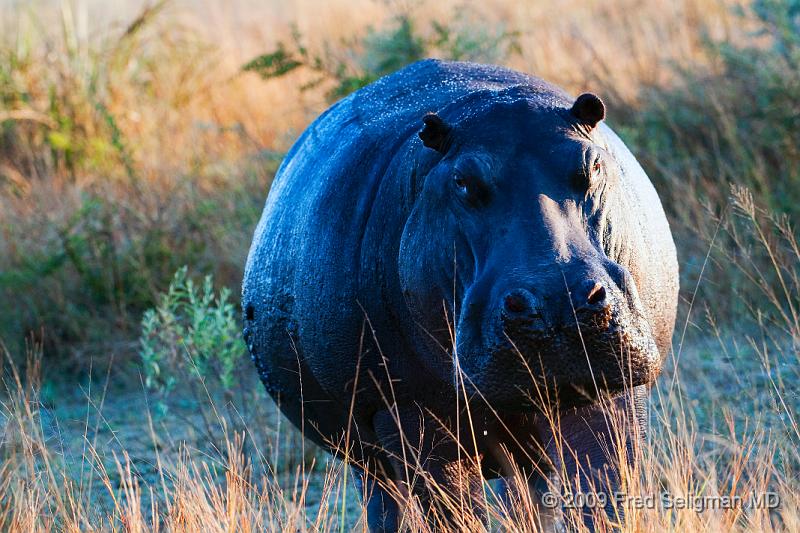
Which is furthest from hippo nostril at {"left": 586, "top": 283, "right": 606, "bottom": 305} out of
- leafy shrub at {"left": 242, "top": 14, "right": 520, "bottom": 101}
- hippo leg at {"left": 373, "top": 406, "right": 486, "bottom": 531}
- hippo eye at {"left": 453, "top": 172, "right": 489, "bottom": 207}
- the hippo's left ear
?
leafy shrub at {"left": 242, "top": 14, "right": 520, "bottom": 101}

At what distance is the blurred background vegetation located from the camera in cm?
548

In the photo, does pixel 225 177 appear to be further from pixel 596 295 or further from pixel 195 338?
pixel 596 295

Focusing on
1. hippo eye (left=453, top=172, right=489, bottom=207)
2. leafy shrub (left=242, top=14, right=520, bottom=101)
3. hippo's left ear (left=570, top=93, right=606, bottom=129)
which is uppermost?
leafy shrub (left=242, top=14, right=520, bottom=101)

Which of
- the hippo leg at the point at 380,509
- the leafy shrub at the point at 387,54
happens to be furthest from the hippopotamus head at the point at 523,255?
the leafy shrub at the point at 387,54

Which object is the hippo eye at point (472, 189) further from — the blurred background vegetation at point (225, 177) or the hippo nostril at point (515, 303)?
the blurred background vegetation at point (225, 177)

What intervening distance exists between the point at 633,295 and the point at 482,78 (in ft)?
4.46

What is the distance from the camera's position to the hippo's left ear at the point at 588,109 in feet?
9.53

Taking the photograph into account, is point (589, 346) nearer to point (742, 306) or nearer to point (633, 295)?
point (633, 295)

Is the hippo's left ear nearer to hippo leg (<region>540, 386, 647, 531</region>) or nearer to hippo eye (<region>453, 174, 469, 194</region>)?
hippo eye (<region>453, 174, 469, 194</region>)

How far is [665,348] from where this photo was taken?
3492 mm

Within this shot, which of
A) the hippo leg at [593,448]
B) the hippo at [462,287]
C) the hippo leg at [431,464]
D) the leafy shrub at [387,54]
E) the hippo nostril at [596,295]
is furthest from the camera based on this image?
the leafy shrub at [387,54]

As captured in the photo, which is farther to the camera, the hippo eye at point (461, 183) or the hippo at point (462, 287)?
the hippo eye at point (461, 183)

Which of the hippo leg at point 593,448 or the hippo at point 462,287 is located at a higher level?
the hippo at point 462,287

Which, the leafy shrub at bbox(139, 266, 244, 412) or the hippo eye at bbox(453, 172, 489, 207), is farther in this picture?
the leafy shrub at bbox(139, 266, 244, 412)
